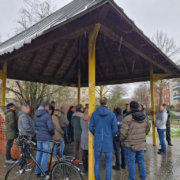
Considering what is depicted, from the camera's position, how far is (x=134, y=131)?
11.0 ft

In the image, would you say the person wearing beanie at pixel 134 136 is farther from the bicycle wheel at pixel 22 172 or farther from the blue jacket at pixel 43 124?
the bicycle wheel at pixel 22 172

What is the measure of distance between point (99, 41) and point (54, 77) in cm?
409

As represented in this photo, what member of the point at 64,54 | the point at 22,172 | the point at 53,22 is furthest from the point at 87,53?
the point at 22,172

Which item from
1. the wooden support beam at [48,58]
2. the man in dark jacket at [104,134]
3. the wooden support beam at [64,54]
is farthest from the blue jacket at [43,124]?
the wooden support beam at [64,54]

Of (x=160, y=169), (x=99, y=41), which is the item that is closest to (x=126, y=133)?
(x=160, y=169)

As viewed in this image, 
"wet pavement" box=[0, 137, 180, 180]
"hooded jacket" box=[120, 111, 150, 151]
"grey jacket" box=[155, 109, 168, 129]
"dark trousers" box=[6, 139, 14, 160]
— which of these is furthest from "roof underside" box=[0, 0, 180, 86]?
"wet pavement" box=[0, 137, 180, 180]

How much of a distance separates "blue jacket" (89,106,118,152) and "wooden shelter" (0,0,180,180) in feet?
1.28

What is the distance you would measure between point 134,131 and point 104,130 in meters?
0.65

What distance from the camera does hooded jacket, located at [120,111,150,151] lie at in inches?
131

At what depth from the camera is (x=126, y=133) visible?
338 centimetres

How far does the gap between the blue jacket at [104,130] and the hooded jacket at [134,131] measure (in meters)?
0.27

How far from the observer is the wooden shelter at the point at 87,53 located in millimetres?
3418

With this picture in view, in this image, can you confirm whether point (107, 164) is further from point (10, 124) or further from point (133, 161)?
point (10, 124)

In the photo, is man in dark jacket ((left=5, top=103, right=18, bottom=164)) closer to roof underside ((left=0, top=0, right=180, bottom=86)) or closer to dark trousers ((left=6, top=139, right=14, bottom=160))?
dark trousers ((left=6, top=139, right=14, bottom=160))
